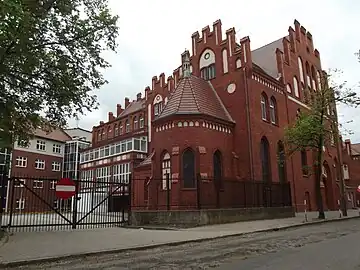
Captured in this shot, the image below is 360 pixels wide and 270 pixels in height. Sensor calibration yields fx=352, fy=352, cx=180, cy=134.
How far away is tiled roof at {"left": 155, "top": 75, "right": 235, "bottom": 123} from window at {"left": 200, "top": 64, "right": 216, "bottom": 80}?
3.86 feet

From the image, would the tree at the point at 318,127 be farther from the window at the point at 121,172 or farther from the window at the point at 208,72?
the window at the point at 121,172

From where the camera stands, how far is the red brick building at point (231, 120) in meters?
23.0

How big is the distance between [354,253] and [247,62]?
800 inches

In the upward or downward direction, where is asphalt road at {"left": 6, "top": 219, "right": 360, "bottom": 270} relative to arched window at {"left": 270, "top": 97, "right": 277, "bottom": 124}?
downward

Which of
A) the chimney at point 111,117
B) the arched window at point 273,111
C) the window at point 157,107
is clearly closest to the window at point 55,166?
the chimney at point 111,117

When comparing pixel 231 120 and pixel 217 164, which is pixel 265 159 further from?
pixel 217 164

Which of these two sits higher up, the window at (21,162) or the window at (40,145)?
the window at (40,145)

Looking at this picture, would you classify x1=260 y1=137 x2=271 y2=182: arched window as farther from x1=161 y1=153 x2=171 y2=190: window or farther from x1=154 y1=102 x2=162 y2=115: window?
x1=154 y1=102 x2=162 y2=115: window

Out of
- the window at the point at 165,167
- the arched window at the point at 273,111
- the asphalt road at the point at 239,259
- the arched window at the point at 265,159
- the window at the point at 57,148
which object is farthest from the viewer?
the window at the point at 57,148

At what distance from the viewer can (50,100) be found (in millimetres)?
13953

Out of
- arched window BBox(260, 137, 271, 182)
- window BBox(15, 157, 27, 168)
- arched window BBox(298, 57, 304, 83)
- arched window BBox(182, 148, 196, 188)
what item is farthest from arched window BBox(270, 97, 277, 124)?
window BBox(15, 157, 27, 168)

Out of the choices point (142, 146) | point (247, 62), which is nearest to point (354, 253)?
point (247, 62)

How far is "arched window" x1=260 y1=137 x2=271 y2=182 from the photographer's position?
26.9 meters

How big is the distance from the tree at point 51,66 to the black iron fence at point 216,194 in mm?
8314
